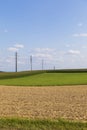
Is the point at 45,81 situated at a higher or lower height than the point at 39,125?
higher

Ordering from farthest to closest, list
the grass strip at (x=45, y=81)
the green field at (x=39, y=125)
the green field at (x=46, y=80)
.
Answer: the green field at (x=46, y=80) < the grass strip at (x=45, y=81) < the green field at (x=39, y=125)

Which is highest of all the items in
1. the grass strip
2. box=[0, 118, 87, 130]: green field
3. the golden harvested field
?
the grass strip

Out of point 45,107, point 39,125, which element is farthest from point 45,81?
point 39,125

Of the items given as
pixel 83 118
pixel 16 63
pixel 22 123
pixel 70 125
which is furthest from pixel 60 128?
pixel 16 63

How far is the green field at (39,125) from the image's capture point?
1029 centimetres

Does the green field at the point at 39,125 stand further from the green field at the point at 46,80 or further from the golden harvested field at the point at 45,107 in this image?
the green field at the point at 46,80

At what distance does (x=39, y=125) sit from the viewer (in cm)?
1078

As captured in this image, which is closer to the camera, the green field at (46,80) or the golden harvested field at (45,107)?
the golden harvested field at (45,107)

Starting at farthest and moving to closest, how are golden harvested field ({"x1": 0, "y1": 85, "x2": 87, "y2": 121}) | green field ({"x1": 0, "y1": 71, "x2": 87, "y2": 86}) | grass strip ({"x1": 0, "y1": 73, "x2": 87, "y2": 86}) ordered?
green field ({"x1": 0, "y1": 71, "x2": 87, "y2": 86}) < grass strip ({"x1": 0, "y1": 73, "x2": 87, "y2": 86}) < golden harvested field ({"x1": 0, "y1": 85, "x2": 87, "y2": 121})

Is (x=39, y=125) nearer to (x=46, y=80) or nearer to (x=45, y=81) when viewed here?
(x=45, y=81)

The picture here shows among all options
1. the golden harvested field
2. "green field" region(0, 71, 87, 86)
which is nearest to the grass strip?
"green field" region(0, 71, 87, 86)

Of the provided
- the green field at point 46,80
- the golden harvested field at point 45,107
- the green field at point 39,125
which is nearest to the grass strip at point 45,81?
the green field at point 46,80

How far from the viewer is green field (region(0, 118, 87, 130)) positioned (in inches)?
405

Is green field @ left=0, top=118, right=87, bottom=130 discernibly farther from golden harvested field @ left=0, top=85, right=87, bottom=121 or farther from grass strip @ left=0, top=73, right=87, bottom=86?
grass strip @ left=0, top=73, right=87, bottom=86
